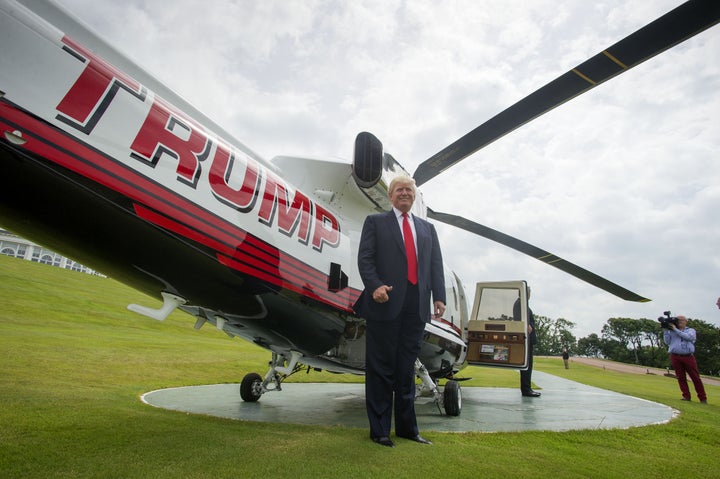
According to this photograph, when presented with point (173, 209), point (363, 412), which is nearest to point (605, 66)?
point (173, 209)

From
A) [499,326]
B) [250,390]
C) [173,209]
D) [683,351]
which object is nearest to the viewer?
[173,209]

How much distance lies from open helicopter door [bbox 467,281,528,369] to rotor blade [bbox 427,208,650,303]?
0.91 metres

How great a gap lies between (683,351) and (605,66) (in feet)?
25.0

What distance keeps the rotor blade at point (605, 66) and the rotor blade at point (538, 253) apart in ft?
8.23

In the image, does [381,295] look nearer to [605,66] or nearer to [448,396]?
[605,66]

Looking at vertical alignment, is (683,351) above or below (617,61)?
below

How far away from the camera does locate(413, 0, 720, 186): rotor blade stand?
294 centimetres

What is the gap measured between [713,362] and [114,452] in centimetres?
6794

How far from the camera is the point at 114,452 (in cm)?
213

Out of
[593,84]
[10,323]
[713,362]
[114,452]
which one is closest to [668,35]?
[593,84]

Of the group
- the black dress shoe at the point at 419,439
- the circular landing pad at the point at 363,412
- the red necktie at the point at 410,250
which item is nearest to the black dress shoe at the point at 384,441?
the black dress shoe at the point at 419,439

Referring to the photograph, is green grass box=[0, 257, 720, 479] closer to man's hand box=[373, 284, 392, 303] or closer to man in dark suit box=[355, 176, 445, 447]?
man in dark suit box=[355, 176, 445, 447]

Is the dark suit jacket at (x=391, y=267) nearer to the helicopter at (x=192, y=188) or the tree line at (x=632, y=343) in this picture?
the helicopter at (x=192, y=188)

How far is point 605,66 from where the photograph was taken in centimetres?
Answer: 338
